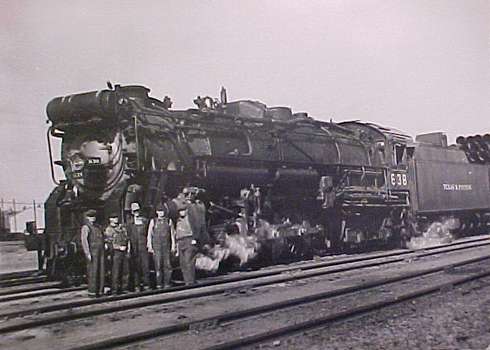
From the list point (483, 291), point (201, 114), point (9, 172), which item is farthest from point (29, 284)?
point (483, 291)

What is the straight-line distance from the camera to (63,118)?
5.34 m

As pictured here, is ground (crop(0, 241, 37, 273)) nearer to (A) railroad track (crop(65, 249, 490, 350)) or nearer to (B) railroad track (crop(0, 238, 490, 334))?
(B) railroad track (crop(0, 238, 490, 334))

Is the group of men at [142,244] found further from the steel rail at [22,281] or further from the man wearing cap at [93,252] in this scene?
the steel rail at [22,281]

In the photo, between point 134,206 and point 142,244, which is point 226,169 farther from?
point 142,244

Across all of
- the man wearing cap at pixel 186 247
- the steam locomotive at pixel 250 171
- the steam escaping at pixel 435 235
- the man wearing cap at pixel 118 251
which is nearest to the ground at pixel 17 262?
the steam locomotive at pixel 250 171

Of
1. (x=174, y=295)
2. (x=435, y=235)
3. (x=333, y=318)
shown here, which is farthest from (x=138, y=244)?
(x=435, y=235)

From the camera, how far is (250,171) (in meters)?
6.55

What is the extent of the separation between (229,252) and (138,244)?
4.17 feet

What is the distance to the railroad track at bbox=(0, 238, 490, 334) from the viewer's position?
3884 millimetres

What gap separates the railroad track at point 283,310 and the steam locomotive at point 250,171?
1.82 meters

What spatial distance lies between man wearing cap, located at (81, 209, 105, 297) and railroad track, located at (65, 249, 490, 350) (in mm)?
1392

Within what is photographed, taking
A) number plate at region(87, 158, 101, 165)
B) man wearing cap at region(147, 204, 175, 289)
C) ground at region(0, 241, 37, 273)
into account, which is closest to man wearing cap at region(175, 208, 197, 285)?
man wearing cap at region(147, 204, 175, 289)

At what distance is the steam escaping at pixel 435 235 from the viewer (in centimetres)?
934

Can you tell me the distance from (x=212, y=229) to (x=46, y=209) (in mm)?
1639
